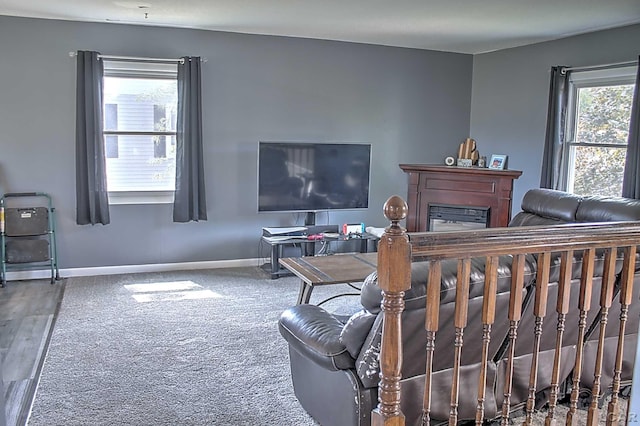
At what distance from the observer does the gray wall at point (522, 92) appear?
5.52 m

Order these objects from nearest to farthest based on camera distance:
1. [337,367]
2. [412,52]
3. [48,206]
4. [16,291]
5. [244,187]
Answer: [337,367], [16,291], [48,206], [244,187], [412,52]

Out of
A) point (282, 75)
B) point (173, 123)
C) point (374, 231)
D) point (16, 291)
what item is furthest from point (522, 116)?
point (16, 291)

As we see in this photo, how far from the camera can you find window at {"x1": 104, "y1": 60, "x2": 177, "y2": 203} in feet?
18.5

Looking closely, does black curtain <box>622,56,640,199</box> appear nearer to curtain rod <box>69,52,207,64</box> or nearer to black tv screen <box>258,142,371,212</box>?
black tv screen <box>258,142,371,212</box>

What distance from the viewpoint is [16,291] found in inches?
203

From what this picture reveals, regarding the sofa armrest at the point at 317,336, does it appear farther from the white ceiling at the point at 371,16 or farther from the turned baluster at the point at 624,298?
the white ceiling at the point at 371,16

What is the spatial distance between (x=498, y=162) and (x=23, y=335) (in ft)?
16.7

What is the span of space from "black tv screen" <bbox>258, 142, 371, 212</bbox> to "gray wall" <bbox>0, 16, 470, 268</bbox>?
1.02 feet

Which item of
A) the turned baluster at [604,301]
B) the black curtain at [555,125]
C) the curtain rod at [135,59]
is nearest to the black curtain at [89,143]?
the curtain rod at [135,59]

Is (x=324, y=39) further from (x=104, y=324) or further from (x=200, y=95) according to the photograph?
(x=104, y=324)

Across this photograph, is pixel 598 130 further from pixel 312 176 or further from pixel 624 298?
pixel 624 298

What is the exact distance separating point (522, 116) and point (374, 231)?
81.2 inches

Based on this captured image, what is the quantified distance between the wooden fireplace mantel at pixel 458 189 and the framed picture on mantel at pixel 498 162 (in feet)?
1.31

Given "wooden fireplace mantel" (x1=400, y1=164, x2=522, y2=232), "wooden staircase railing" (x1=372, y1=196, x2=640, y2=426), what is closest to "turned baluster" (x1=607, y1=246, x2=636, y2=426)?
"wooden staircase railing" (x1=372, y1=196, x2=640, y2=426)
